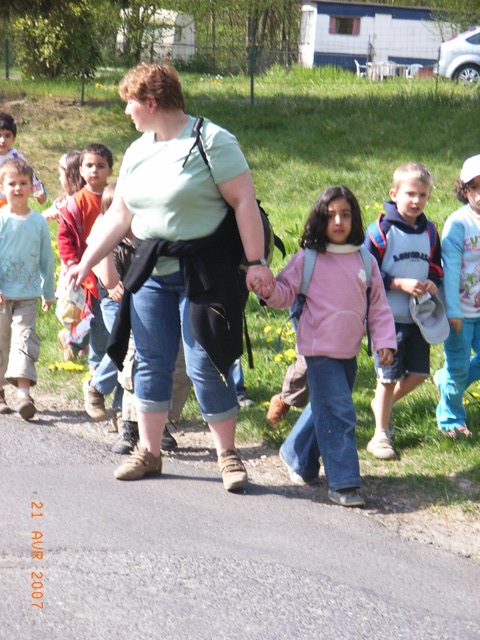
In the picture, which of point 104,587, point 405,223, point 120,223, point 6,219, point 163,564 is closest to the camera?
point 104,587

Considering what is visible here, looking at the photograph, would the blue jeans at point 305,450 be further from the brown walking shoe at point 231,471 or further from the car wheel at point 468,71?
the car wheel at point 468,71

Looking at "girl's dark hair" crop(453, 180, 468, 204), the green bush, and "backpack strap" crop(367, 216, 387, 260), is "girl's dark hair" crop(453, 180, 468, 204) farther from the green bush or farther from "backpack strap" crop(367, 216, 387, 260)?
the green bush

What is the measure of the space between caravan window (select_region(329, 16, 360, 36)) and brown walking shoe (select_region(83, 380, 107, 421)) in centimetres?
3653

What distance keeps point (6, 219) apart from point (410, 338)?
281cm

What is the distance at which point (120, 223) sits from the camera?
5.20 meters

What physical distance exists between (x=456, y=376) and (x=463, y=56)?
78.5 ft

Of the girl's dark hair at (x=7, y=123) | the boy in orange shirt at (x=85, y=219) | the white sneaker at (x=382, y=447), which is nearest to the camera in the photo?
the white sneaker at (x=382, y=447)

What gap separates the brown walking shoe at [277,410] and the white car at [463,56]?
23394 mm

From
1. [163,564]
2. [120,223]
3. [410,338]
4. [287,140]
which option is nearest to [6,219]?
[120,223]

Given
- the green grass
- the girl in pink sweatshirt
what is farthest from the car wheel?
the girl in pink sweatshirt

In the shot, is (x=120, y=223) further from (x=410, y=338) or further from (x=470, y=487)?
(x=470, y=487)

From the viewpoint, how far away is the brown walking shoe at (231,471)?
515 cm

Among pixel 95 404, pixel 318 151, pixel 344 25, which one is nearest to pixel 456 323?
pixel 95 404

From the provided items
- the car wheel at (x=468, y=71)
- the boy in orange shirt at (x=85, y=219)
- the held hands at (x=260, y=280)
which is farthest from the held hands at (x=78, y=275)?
the car wheel at (x=468, y=71)
